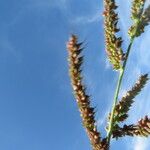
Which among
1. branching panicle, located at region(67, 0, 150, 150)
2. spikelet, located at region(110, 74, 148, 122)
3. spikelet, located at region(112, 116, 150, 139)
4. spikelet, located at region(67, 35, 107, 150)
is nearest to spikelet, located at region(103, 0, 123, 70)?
branching panicle, located at region(67, 0, 150, 150)

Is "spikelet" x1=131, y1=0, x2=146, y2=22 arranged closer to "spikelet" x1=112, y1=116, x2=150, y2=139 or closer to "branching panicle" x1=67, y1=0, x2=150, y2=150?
"branching panicle" x1=67, y1=0, x2=150, y2=150

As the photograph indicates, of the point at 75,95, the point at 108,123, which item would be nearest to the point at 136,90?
the point at 108,123

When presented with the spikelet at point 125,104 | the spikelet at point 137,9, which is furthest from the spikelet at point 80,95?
the spikelet at point 137,9

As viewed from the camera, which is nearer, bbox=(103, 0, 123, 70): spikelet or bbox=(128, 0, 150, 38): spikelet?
bbox=(103, 0, 123, 70): spikelet

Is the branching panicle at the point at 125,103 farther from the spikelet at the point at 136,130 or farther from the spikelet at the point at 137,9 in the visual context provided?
the spikelet at the point at 137,9

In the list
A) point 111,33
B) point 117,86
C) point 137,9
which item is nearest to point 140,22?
point 137,9

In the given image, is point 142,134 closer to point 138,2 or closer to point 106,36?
point 106,36

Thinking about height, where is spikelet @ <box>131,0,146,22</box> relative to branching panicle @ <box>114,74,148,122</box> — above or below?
above
